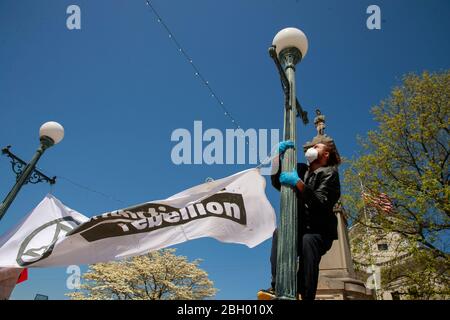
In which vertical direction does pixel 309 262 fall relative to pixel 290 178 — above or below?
below

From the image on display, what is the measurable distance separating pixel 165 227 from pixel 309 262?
2191mm

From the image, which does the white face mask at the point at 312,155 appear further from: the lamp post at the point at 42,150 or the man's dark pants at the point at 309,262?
the lamp post at the point at 42,150

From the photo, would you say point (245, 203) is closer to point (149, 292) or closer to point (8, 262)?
point (8, 262)

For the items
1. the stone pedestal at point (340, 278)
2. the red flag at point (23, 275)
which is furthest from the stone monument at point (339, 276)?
the red flag at point (23, 275)

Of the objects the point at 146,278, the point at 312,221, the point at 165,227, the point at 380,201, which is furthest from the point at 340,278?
the point at 146,278

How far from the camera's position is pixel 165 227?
4332mm

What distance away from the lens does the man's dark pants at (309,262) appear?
8.82 feet

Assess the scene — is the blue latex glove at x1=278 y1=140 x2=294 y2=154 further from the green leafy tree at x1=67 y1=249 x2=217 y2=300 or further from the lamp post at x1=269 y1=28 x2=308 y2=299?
the green leafy tree at x1=67 y1=249 x2=217 y2=300

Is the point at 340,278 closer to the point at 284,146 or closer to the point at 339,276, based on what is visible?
the point at 339,276

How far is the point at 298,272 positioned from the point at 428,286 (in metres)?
12.0

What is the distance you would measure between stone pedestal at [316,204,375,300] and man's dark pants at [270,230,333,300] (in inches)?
135
